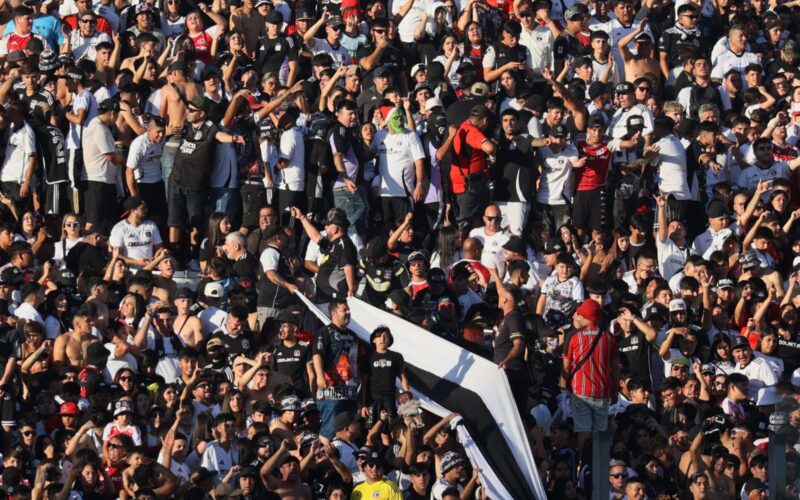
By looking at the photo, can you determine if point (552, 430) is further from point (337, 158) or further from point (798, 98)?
point (798, 98)

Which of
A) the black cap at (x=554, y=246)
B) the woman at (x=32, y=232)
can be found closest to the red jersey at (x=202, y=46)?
the woman at (x=32, y=232)

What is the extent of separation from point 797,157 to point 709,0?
3.79 meters

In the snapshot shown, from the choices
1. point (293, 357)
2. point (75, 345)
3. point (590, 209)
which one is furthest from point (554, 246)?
point (75, 345)

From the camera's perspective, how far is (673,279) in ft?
79.9

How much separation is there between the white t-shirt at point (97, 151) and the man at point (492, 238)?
12.5ft

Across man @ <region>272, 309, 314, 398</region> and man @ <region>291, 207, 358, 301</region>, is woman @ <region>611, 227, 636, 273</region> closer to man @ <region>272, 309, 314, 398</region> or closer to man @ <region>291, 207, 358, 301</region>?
man @ <region>291, 207, 358, 301</region>

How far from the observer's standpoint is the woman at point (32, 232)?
23906 millimetres

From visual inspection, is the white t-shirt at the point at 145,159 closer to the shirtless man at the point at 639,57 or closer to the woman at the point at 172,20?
the woman at the point at 172,20

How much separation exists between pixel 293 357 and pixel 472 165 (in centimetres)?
394

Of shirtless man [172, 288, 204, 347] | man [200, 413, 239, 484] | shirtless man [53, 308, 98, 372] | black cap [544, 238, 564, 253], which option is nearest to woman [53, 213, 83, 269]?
shirtless man [172, 288, 204, 347]

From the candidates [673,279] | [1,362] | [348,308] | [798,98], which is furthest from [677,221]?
[1,362]

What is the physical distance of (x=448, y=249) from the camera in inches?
955

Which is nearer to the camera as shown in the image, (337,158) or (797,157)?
(337,158)

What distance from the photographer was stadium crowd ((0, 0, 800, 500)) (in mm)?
20922
